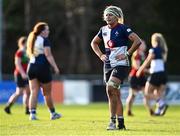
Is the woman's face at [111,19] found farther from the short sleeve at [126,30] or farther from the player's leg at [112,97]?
the player's leg at [112,97]

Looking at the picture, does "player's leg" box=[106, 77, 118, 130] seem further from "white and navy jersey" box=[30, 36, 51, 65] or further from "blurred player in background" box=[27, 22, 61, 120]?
"white and navy jersey" box=[30, 36, 51, 65]

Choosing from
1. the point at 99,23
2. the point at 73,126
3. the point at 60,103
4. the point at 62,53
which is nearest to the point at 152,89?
the point at 73,126

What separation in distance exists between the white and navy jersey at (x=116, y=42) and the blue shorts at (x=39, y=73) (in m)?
3.41

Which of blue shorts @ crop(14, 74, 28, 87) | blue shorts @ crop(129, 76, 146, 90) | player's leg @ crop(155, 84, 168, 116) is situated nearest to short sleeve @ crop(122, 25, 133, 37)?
player's leg @ crop(155, 84, 168, 116)

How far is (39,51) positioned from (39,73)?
1.70ft

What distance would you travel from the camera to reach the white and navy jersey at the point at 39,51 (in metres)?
17.5

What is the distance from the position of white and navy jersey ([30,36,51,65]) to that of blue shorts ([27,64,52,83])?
11cm

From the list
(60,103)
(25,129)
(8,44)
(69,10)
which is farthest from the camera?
(8,44)

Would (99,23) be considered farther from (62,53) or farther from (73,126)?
(73,126)

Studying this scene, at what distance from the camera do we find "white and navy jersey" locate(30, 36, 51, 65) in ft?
57.5

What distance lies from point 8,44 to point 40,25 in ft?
109

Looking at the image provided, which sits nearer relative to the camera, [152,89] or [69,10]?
[152,89]

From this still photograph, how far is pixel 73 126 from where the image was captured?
50.3ft

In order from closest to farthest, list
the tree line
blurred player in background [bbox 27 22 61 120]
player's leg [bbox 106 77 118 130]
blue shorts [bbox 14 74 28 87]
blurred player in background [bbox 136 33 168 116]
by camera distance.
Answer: player's leg [bbox 106 77 118 130]
blurred player in background [bbox 27 22 61 120]
blurred player in background [bbox 136 33 168 116]
blue shorts [bbox 14 74 28 87]
the tree line
